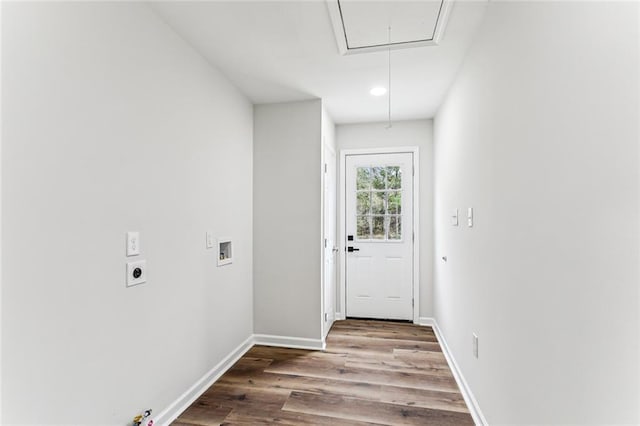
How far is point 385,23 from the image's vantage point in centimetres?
195

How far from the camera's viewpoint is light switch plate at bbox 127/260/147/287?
65.6 inches

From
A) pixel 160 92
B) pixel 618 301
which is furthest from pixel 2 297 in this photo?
pixel 618 301

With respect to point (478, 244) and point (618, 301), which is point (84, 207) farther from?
point (478, 244)

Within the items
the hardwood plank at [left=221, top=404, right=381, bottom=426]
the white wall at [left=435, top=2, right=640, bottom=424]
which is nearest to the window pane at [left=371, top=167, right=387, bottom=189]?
the white wall at [left=435, top=2, right=640, bottom=424]

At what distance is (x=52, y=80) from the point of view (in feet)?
4.26

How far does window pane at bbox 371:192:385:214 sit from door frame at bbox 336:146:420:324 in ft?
1.21

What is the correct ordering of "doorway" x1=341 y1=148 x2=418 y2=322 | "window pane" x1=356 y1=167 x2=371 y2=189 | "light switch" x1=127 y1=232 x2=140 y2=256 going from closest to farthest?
"light switch" x1=127 y1=232 x2=140 y2=256
"doorway" x1=341 y1=148 x2=418 y2=322
"window pane" x1=356 y1=167 x2=371 y2=189

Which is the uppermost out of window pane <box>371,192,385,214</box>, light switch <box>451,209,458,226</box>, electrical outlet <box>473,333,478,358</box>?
window pane <box>371,192,385,214</box>

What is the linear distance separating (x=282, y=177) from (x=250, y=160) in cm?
38

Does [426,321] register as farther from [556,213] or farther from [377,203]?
[556,213]

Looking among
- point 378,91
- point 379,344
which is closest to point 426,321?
point 379,344

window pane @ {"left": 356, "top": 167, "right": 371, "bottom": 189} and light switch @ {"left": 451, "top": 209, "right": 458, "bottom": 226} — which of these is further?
window pane @ {"left": 356, "top": 167, "right": 371, "bottom": 189}

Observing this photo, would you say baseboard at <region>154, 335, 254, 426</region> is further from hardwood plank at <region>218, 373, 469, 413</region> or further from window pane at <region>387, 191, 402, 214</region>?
window pane at <region>387, 191, 402, 214</region>

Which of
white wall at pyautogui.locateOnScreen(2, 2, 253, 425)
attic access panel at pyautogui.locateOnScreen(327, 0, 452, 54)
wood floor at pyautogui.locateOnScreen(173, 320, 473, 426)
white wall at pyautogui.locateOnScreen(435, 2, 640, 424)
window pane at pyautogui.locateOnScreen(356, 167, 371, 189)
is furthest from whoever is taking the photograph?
window pane at pyautogui.locateOnScreen(356, 167, 371, 189)
